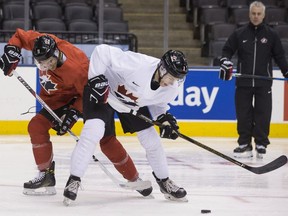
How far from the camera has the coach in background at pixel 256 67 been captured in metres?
7.08

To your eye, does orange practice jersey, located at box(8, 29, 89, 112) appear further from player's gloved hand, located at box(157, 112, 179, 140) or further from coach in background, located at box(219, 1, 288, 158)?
coach in background, located at box(219, 1, 288, 158)

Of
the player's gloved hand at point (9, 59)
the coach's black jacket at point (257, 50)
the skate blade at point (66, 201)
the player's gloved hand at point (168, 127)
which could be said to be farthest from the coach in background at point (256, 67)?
the skate blade at point (66, 201)

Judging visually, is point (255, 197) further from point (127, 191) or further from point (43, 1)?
A: point (43, 1)

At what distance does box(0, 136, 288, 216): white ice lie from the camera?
4590 mm

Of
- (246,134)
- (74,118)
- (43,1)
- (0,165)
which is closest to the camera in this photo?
(74,118)

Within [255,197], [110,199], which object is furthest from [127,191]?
[255,197]

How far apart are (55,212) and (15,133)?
4.22 meters

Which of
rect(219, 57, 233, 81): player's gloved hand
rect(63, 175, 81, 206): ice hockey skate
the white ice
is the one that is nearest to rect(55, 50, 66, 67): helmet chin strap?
rect(63, 175, 81, 206): ice hockey skate

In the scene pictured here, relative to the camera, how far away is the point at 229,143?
828 cm

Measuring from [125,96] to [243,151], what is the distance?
2655 millimetres

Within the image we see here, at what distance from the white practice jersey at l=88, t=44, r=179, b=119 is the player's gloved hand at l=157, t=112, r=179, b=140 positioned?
0.29 feet

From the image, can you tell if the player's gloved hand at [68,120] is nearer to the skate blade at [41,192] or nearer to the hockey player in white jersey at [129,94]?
the hockey player in white jersey at [129,94]

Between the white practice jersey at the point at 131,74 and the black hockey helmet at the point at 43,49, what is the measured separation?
226mm

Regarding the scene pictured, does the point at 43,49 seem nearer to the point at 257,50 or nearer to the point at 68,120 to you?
the point at 68,120
